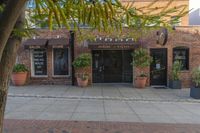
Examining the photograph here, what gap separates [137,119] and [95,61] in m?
9.97

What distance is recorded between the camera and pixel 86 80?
16969 mm

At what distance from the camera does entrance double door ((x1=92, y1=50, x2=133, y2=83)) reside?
60.8ft

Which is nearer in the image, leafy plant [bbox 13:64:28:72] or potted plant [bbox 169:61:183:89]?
potted plant [bbox 169:61:183:89]

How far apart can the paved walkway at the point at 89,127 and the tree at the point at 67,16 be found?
4.23 metres

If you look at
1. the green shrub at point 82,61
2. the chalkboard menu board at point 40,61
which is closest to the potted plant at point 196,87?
the green shrub at point 82,61

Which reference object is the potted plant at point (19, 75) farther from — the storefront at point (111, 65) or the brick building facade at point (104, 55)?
the storefront at point (111, 65)

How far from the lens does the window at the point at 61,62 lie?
1802 centimetres

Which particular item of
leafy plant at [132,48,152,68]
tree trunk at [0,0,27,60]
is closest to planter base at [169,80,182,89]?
leafy plant at [132,48,152,68]

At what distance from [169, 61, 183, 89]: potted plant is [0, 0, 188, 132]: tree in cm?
Answer: 1359

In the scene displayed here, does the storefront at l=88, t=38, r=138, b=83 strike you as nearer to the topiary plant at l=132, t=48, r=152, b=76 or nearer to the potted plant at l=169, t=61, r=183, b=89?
the topiary plant at l=132, t=48, r=152, b=76

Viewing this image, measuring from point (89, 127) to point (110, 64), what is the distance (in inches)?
442

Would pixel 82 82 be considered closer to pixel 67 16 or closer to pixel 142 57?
pixel 142 57

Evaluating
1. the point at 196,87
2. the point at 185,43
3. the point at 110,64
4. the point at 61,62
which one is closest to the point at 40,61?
the point at 61,62

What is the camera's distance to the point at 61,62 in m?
18.1
